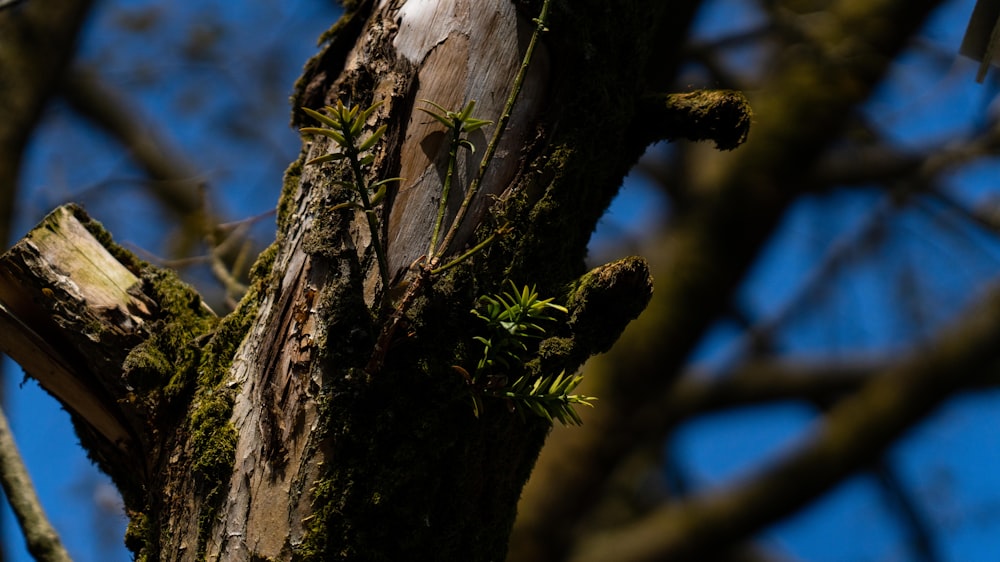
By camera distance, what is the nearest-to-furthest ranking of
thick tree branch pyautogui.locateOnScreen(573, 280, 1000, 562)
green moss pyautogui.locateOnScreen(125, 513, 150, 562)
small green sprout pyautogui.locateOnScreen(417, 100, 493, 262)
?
small green sprout pyautogui.locateOnScreen(417, 100, 493, 262) < green moss pyautogui.locateOnScreen(125, 513, 150, 562) < thick tree branch pyautogui.locateOnScreen(573, 280, 1000, 562)

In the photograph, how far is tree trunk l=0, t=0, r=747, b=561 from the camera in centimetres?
85

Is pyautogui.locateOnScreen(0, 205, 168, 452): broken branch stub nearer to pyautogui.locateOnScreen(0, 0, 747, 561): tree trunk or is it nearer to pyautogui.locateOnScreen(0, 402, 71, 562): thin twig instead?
pyautogui.locateOnScreen(0, 0, 747, 561): tree trunk

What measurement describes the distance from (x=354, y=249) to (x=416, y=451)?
23 cm

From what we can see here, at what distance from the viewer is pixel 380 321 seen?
2.80 feet

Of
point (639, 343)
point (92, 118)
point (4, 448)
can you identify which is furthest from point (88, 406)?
point (92, 118)

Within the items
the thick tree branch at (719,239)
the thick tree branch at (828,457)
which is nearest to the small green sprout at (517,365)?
the thick tree branch at (719,239)

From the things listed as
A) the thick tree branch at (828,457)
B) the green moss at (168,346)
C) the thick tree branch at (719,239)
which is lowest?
the green moss at (168,346)

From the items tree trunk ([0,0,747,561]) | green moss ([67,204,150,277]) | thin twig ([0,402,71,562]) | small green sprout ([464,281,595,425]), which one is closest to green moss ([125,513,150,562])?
tree trunk ([0,0,747,561])

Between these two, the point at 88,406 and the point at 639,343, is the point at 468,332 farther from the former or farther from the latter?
the point at 639,343

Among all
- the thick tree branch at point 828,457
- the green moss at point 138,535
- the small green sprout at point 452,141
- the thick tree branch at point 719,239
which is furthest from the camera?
the thick tree branch at point 828,457

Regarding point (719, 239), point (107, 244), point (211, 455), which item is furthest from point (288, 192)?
point (719, 239)

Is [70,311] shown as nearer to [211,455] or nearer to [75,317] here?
[75,317]

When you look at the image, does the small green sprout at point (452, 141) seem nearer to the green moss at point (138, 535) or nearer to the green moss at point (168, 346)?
the green moss at point (168, 346)

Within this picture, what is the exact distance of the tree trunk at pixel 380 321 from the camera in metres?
0.85
